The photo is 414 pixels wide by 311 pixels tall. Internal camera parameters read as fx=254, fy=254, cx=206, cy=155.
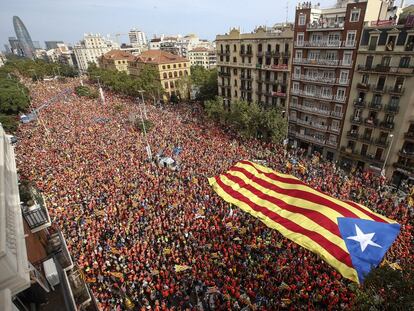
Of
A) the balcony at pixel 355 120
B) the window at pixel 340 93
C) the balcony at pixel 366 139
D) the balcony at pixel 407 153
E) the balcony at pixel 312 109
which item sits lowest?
the balcony at pixel 407 153

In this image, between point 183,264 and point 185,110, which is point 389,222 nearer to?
point 183,264

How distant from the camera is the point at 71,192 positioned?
26391mm

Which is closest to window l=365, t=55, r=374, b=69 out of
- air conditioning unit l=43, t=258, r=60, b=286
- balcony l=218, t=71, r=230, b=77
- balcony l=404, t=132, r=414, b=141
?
balcony l=404, t=132, r=414, b=141

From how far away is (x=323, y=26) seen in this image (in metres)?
31.9

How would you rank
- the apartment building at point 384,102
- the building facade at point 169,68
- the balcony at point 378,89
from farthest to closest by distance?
the building facade at point 169,68
the balcony at point 378,89
the apartment building at point 384,102

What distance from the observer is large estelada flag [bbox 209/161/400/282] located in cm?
1165

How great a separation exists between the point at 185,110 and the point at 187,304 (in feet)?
154

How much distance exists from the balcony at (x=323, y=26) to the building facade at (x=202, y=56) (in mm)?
105148

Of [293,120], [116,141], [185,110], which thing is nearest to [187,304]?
[116,141]

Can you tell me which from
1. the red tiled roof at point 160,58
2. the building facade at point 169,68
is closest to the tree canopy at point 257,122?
the building facade at point 169,68

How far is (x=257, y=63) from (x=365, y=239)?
34.9m

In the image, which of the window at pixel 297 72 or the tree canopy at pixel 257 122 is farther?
the tree canopy at pixel 257 122

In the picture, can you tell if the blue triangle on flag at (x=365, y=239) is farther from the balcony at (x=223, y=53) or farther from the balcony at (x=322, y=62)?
the balcony at (x=223, y=53)

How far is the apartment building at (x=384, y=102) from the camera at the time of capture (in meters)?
26.5
